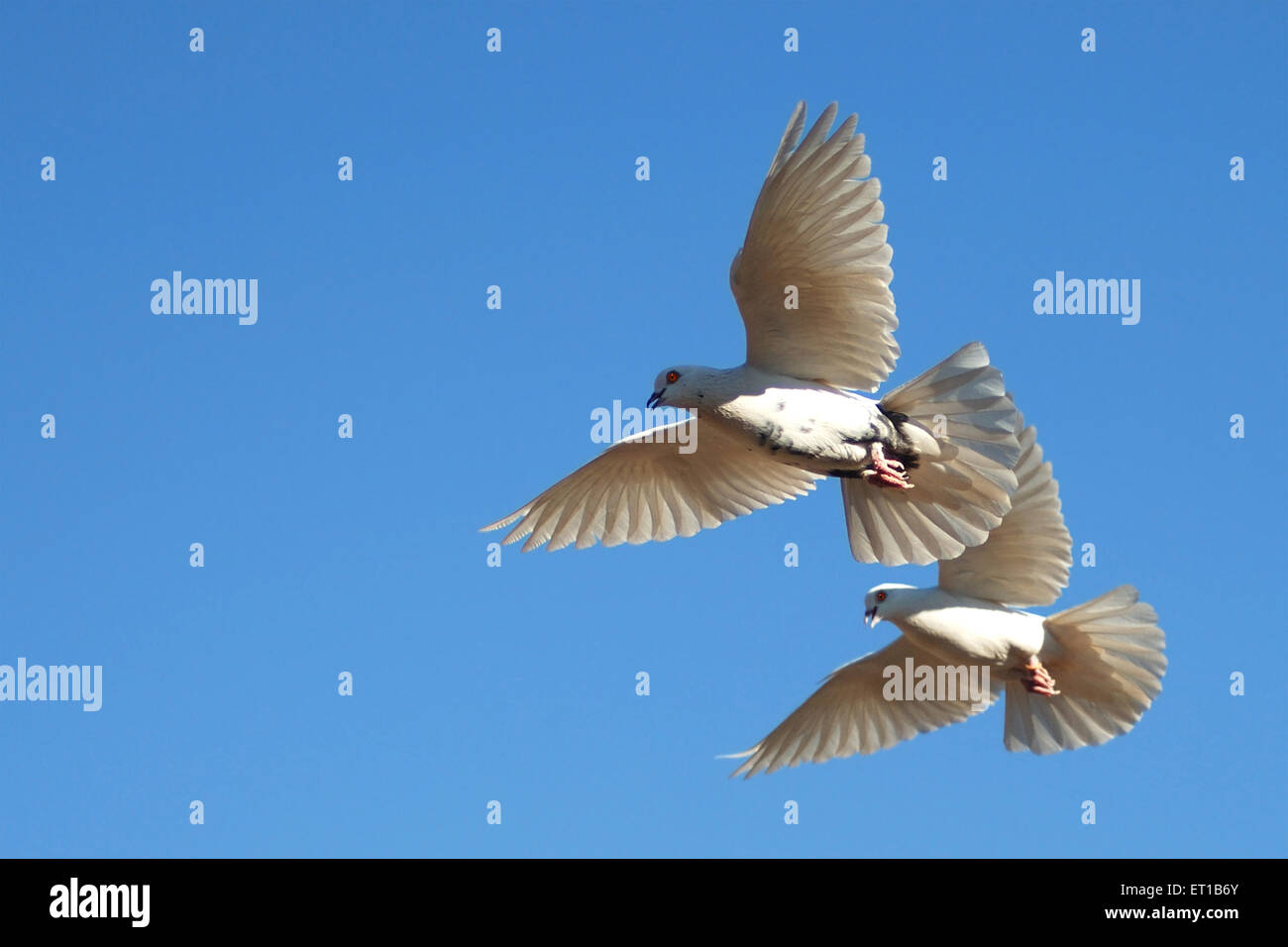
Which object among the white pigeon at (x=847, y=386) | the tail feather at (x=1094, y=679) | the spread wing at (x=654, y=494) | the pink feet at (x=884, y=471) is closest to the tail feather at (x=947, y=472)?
the white pigeon at (x=847, y=386)

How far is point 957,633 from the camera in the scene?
19203 millimetres

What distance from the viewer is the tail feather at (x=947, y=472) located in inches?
680

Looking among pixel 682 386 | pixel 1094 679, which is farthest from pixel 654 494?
pixel 1094 679

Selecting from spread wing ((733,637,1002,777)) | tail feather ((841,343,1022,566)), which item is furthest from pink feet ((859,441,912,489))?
spread wing ((733,637,1002,777))

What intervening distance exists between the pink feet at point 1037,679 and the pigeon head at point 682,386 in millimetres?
4414

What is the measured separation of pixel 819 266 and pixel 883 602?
395 cm

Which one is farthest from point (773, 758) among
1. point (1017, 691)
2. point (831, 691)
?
point (1017, 691)

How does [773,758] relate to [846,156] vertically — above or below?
below

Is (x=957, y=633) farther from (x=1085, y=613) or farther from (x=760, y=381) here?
(x=760, y=381)

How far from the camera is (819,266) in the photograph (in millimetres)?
17141

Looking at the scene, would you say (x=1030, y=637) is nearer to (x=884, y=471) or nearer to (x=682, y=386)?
(x=884, y=471)

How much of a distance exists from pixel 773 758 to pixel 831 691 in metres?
0.94
